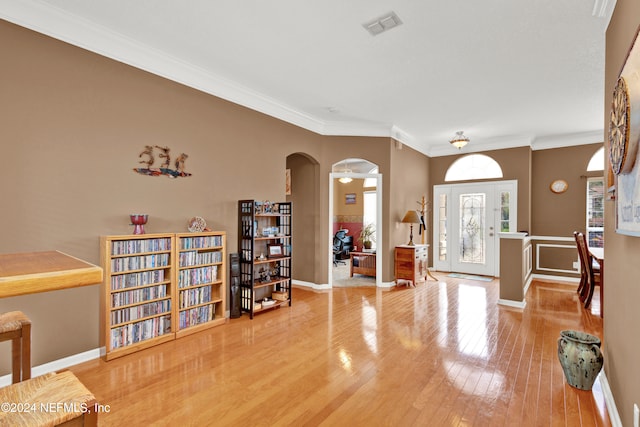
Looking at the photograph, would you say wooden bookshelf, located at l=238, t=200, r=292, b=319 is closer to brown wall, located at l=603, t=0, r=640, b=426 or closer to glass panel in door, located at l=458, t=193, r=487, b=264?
brown wall, located at l=603, t=0, r=640, b=426

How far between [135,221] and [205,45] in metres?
1.93

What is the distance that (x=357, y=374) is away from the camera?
8.82ft

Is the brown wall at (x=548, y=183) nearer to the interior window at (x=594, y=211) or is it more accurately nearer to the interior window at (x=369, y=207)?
the interior window at (x=594, y=211)

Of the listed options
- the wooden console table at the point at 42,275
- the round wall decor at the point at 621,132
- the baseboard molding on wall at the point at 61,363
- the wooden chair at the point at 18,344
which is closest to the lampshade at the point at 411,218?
the round wall decor at the point at 621,132

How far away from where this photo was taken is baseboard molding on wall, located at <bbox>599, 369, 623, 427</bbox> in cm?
198

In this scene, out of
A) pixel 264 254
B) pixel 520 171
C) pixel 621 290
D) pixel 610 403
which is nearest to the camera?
pixel 621 290

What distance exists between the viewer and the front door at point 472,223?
6.96 m

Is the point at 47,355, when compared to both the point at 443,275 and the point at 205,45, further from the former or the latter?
the point at 443,275

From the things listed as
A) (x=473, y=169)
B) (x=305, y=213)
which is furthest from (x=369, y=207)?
(x=305, y=213)

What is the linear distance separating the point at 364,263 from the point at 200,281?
373cm

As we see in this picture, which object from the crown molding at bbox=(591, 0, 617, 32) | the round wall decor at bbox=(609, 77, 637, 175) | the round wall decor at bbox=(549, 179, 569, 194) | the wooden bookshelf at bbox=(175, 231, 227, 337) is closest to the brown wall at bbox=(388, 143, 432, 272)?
the round wall decor at bbox=(549, 179, 569, 194)

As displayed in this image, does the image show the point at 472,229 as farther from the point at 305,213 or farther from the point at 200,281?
the point at 200,281

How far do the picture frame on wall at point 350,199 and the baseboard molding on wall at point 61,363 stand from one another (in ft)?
27.4

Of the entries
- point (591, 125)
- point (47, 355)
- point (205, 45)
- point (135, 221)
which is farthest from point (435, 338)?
point (591, 125)
